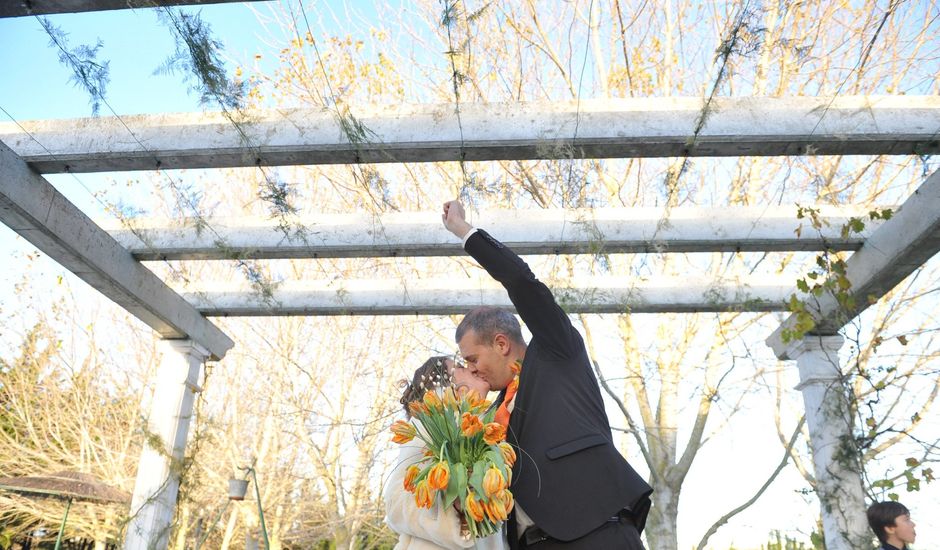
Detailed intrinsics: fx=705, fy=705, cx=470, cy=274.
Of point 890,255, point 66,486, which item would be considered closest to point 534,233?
point 890,255

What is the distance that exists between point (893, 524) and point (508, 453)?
3692 millimetres

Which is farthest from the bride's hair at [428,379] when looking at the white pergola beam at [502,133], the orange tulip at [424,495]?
the white pergola beam at [502,133]

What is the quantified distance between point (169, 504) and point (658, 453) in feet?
18.1

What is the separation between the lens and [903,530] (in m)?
4.41

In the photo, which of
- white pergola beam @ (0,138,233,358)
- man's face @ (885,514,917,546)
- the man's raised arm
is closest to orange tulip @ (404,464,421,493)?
the man's raised arm

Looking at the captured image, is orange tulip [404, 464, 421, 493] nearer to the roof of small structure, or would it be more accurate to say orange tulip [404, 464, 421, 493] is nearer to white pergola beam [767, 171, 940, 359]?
white pergola beam [767, 171, 940, 359]

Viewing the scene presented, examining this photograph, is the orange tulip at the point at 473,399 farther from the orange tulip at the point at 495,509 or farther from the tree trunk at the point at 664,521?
the tree trunk at the point at 664,521

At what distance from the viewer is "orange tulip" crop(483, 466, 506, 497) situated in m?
1.97

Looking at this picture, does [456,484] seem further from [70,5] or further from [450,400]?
[70,5]

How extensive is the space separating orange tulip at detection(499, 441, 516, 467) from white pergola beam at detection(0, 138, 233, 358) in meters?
3.67

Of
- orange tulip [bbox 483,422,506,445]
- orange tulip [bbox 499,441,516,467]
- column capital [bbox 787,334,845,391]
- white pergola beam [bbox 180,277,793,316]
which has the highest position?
white pergola beam [bbox 180,277,793,316]

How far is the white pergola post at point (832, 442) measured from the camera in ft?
18.0

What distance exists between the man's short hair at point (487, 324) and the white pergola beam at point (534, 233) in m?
2.80

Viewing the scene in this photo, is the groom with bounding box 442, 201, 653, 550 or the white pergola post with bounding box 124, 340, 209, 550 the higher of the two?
the white pergola post with bounding box 124, 340, 209, 550
